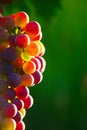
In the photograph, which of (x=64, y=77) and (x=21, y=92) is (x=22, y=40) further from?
(x=64, y=77)

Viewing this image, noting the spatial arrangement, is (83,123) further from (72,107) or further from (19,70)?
(19,70)

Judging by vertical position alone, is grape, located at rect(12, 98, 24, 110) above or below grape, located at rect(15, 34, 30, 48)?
below

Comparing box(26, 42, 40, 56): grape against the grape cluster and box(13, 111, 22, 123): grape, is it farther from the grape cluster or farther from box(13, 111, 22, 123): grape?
box(13, 111, 22, 123): grape

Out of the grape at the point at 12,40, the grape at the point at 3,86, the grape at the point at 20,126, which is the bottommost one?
the grape at the point at 20,126

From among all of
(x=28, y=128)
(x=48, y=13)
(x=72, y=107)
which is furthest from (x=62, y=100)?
(x=48, y=13)

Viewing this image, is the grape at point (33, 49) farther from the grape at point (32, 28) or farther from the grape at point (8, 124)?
the grape at point (8, 124)

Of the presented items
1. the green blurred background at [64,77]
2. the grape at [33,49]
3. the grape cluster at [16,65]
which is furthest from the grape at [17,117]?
the green blurred background at [64,77]

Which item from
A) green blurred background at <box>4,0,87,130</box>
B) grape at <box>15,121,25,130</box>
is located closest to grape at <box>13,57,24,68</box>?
grape at <box>15,121,25,130</box>
